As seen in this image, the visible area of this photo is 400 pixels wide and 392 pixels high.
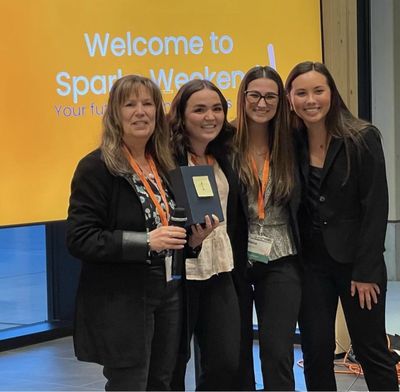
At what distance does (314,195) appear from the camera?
11.2 ft

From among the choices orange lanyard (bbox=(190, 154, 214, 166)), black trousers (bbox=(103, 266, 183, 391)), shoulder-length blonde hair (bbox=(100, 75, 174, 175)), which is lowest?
black trousers (bbox=(103, 266, 183, 391))

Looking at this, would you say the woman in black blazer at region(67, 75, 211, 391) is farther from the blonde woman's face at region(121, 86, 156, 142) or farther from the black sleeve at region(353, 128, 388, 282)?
the black sleeve at region(353, 128, 388, 282)

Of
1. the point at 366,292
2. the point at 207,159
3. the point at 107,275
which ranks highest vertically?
the point at 207,159

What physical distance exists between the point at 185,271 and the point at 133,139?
580 millimetres

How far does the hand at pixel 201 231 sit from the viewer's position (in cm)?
300

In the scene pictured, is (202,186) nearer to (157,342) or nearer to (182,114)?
(182,114)

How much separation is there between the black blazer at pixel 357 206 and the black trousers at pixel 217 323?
47cm

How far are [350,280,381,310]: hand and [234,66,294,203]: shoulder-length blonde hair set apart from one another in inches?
18.1

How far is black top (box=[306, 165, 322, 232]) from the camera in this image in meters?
3.39

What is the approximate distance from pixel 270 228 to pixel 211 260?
12.0 inches

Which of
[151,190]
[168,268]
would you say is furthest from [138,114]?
[168,268]

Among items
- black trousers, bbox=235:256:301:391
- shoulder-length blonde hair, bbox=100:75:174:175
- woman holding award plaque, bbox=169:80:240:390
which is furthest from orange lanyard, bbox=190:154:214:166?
black trousers, bbox=235:256:301:391

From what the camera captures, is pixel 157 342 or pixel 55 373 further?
pixel 55 373

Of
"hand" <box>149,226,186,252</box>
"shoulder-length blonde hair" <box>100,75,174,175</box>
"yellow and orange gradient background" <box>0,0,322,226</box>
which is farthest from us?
"yellow and orange gradient background" <box>0,0,322,226</box>
